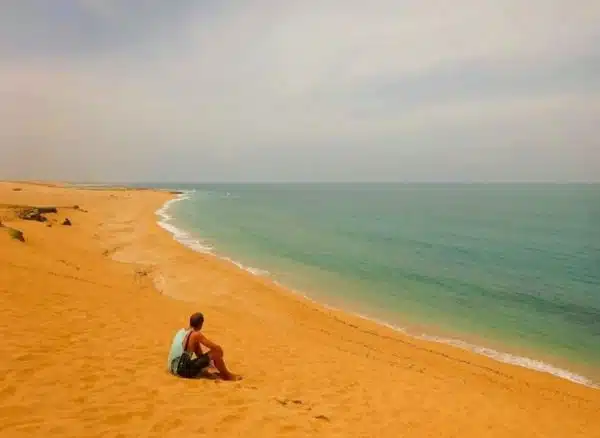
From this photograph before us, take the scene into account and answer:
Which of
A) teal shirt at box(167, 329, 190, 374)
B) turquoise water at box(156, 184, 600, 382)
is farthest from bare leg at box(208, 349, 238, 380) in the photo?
turquoise water at box(156, 184, 600, 382)

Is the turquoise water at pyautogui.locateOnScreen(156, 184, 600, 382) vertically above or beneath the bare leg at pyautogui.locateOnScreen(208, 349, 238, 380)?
beneath

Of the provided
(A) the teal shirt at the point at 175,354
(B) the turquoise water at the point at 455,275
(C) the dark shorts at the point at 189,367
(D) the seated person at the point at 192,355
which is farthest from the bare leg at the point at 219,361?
(B) the turquoise water at the point at 455,275

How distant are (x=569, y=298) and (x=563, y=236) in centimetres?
3080

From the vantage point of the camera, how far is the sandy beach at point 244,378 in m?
6.56

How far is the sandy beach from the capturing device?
21.5 ft

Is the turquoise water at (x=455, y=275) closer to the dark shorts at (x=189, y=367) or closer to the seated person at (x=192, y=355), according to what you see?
the seated person at (x=192, y=355)

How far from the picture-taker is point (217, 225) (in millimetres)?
55219

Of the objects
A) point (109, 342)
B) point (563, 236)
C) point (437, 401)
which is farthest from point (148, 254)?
point (563, 236)

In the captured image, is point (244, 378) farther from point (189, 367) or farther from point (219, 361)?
point (189, 367)

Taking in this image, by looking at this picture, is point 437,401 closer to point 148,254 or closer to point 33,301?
point 33,301

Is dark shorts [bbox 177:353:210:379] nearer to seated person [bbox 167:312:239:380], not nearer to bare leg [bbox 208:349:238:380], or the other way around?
seated person [bbox 167:312:239:380]

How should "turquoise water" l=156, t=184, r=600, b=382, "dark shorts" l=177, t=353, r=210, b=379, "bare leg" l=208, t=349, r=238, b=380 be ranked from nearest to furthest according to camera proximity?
"dark shorts" l=177, t=353, r=210, b=379 < "bare leg" l=208, t=349, r=238, b=380 < "turquoise water" l=156, t=184, r=600, b=382

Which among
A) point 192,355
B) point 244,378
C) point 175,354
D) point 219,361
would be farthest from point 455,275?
point 175,354

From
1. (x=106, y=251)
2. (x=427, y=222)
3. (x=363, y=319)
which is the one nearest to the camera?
(x=363, y=319)
